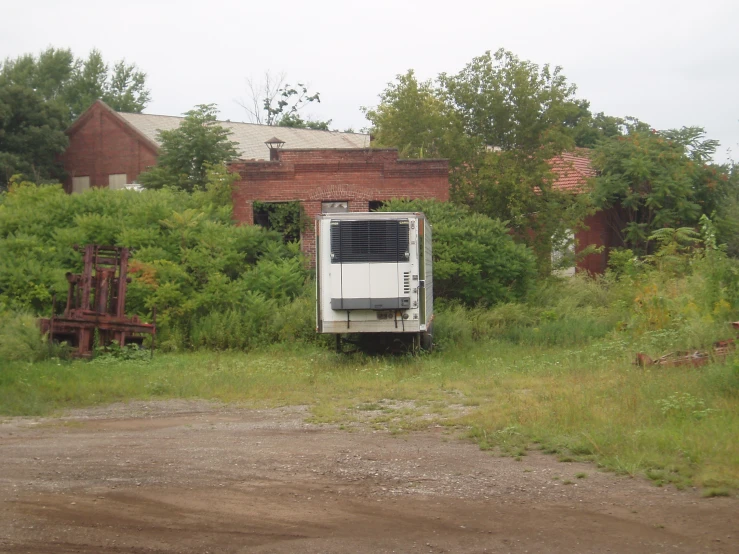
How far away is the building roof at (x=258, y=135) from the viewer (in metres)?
47.2

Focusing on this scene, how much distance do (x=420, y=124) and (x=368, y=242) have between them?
15.9 meters

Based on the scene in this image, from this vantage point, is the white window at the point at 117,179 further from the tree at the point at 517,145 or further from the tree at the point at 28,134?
the tree at the point at 517,145

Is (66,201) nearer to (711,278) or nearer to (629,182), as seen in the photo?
(711,278)

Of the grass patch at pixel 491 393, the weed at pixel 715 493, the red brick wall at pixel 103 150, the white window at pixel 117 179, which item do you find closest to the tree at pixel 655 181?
the grass patch at pixel 491 393

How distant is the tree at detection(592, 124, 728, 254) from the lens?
33.8 metres

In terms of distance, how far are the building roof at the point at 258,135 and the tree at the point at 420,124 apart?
12.9m

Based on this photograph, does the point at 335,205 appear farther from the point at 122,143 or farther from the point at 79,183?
the point at 79,183

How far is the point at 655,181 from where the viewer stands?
33844 millimetres

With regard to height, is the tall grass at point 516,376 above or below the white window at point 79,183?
below

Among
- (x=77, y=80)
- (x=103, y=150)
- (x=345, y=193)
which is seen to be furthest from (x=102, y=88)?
(x=345, y=193)

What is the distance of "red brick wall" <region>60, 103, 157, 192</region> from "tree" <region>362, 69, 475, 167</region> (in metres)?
16.4

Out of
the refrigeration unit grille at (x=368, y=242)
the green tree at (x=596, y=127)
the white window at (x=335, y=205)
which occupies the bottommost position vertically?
the refrigeration unit grille at (x=368, y=242)

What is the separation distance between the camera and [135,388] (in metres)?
14.3

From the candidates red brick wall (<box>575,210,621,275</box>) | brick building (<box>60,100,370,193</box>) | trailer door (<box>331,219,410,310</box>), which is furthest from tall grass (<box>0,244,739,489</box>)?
brick building (<box>60,100,370,193</box>)
